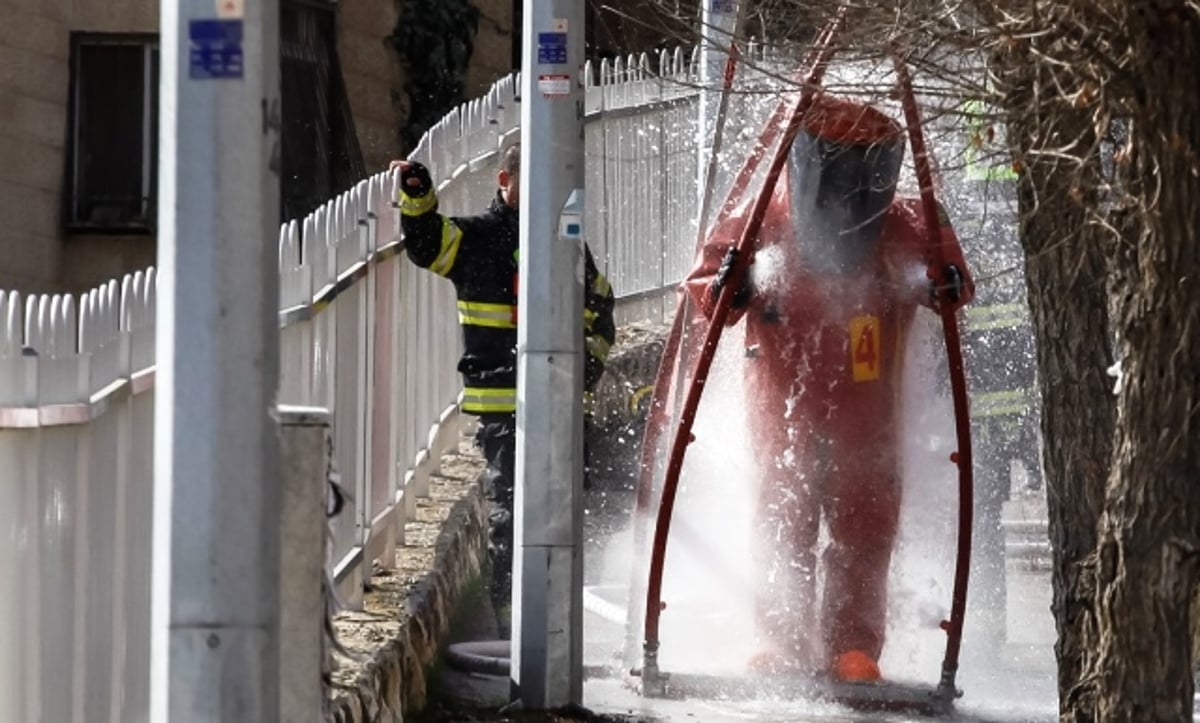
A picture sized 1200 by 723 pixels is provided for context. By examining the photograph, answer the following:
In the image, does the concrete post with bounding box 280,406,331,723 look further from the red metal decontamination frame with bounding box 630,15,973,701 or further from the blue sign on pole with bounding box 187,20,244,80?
the red metal decontamination frame with bounding box 630,15,973,701

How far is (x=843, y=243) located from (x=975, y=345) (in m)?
3.13

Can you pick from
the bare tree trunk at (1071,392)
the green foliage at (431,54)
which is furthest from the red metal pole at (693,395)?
the green foliage at (431,54)

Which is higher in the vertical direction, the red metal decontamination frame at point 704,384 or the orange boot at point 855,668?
the red metal decontamination frame at point 704,384

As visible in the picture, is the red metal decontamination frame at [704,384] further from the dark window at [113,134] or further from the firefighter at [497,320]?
the dark window at [113,134]

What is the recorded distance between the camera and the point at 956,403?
Result: 8.41 meters

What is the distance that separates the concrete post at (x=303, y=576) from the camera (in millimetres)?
4527

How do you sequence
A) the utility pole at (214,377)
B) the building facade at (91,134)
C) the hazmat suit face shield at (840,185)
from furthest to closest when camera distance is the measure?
the building facade at (91,134), the hazmat suit face shield at (840,185), the utility pole at (214,377)

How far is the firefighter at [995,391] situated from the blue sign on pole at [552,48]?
230 centimetres

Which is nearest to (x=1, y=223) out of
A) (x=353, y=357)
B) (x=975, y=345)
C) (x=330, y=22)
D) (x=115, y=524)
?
(x=330, y=22)

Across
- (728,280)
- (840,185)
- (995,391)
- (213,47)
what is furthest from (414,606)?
(213,47)

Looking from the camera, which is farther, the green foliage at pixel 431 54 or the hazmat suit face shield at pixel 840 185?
the green foliage at pixel 431 54

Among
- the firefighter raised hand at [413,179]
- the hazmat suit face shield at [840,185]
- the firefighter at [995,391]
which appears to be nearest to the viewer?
the hazmat suit face shield at [840,185]

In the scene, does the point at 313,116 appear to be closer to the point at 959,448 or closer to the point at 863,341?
the point at 863,341

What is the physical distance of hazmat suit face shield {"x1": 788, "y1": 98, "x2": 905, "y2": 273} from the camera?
8.50m
